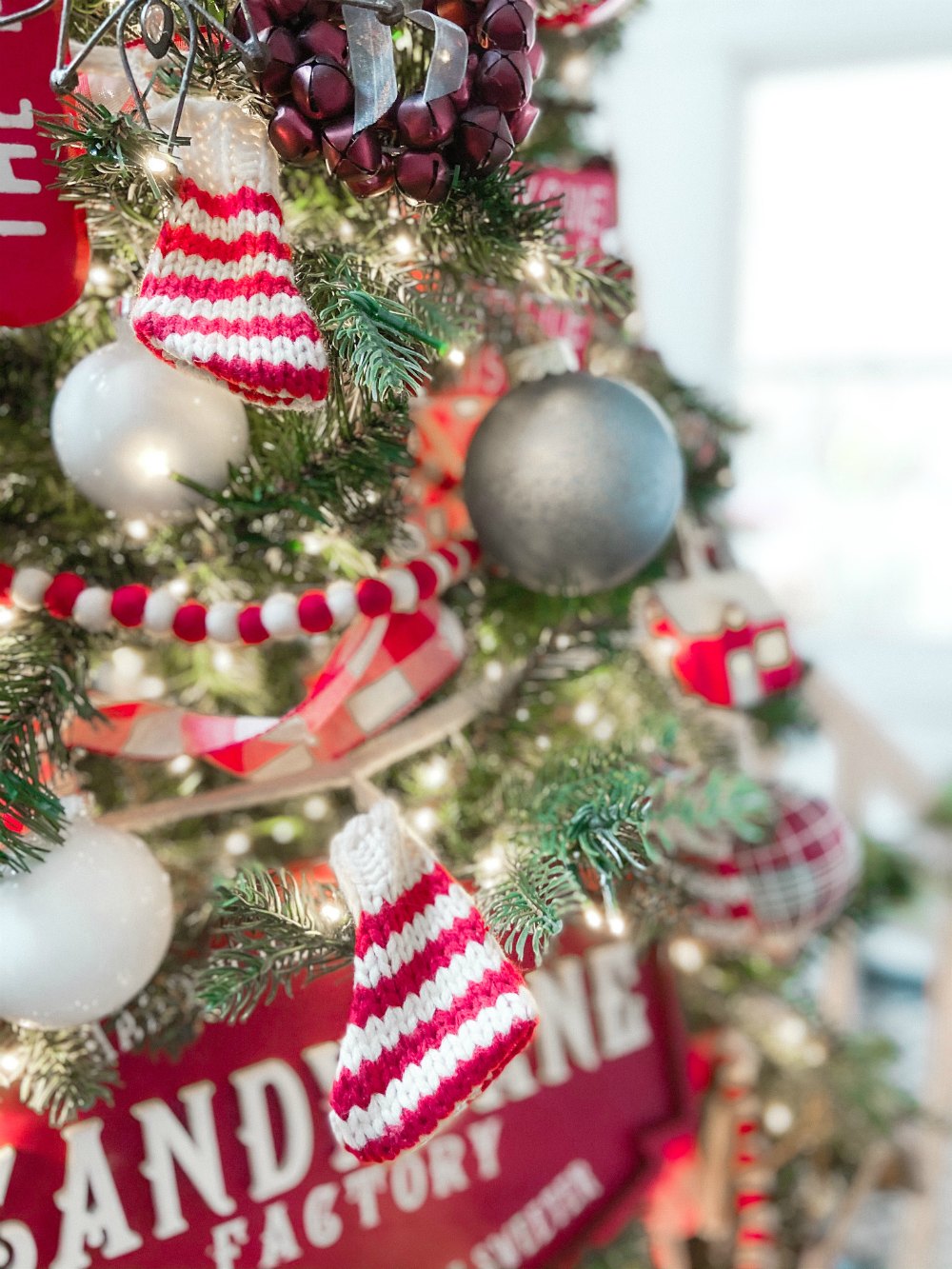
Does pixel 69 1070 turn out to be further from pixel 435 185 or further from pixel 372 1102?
pixel 435 185

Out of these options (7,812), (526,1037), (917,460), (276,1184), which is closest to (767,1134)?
(276,1184)

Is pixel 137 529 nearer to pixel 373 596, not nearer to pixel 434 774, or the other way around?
pixel 373 596

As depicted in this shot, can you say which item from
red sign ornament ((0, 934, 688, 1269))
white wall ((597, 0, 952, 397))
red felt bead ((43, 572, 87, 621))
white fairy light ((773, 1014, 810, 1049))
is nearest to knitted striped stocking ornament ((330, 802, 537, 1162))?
red sign ornament ((0, 934, 688, 1269))

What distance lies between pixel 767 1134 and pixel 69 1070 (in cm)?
81

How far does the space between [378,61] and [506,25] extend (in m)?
0.06

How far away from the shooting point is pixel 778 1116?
3.37 feet

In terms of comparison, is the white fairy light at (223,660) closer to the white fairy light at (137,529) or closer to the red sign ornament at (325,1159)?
the white fairy light at (137,529)

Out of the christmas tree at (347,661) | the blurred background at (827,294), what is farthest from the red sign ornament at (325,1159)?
the blurred background at (827,294)

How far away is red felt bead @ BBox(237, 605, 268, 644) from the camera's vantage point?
53cm

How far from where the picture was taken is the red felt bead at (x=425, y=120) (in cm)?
40

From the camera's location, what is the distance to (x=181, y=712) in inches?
22.7

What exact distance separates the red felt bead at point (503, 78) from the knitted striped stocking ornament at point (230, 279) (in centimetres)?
10

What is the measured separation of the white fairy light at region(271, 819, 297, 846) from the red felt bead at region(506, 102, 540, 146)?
0.49 m

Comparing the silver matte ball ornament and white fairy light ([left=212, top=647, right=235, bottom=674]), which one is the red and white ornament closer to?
the silver matte ball ornament
